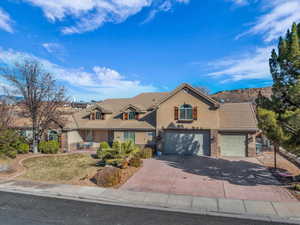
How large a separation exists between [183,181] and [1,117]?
72.2 ft

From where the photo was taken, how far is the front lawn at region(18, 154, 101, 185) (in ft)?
44.8

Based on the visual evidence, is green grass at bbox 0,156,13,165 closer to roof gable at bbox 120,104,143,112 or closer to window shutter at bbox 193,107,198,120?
roof gable at bbox 120,104,143,112

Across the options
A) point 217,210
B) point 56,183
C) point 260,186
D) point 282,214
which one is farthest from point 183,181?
point 56,183

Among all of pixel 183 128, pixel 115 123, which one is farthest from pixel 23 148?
pixel 183 128

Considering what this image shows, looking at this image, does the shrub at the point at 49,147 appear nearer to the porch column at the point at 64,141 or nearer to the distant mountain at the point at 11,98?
the porch column at the point at 64,141

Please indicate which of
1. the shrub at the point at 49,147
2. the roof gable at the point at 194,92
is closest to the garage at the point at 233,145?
the roof gable at the point at 194,92

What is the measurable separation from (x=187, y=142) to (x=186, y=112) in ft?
12.1

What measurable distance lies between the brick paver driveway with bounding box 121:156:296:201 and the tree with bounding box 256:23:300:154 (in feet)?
→ 10.8

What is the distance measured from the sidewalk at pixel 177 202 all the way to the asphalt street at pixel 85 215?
0.49 meters

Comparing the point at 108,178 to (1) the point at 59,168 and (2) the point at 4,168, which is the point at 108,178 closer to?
(1) the point at 59,168

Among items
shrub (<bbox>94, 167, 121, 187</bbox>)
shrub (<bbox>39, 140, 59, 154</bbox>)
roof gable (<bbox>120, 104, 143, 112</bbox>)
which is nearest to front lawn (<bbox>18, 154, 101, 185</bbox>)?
shrub (<bbox>94, 167, 121, 187</bbox>)

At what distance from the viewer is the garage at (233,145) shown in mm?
20456

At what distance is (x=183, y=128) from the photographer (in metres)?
21.6

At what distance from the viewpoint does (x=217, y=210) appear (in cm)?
884
